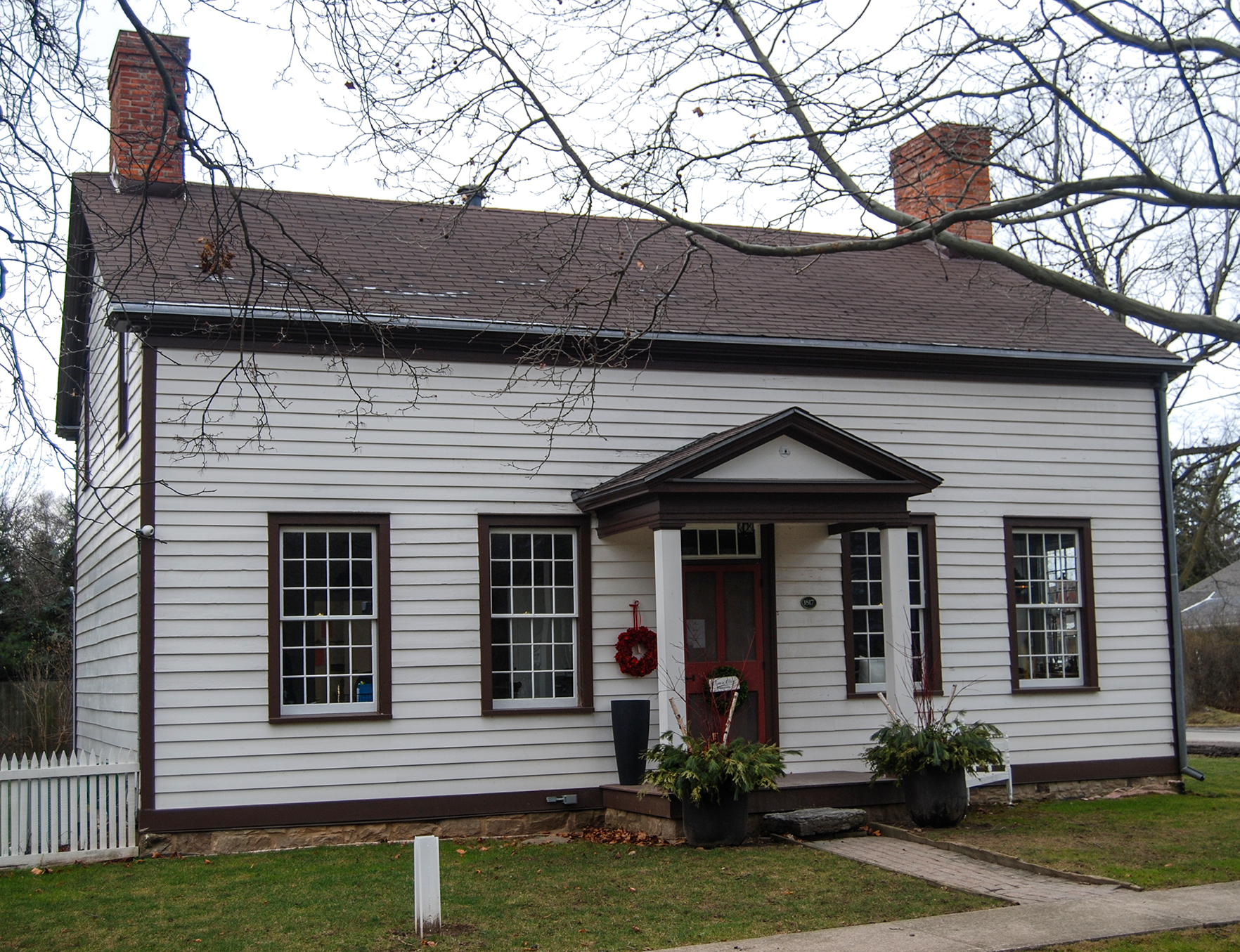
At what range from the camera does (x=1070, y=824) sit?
12180 mm

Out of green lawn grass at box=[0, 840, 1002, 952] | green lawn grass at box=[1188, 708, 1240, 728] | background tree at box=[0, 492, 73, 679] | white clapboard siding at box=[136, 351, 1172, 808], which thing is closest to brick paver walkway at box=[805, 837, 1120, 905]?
green lawn grass at box=[0, 840, 1002, 952]

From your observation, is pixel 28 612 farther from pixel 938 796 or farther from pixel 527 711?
pixel 938 796

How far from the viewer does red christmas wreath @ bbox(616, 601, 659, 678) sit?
1269 cm

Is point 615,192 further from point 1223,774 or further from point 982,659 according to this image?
point 1223,774

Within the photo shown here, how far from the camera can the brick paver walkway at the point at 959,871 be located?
8.91m

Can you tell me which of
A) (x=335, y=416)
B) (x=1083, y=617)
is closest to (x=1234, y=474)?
(x=1083, y=617)

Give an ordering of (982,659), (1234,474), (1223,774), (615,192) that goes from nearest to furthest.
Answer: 1. (615,192)
2. (982,659)
3. (1223,774)
4. (1234,474)

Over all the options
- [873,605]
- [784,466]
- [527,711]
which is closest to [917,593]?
[873,605]

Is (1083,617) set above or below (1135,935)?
above

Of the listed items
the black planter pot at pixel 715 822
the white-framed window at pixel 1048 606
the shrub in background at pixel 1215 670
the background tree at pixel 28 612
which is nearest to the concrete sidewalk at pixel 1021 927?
the black planter pot at pixel 715 822

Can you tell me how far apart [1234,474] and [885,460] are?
3264 centimetres

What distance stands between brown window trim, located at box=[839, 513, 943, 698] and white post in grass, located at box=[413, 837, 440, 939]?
6741 mm

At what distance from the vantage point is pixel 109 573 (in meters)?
13.8

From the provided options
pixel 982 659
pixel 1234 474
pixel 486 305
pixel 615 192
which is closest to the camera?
pixel 615 192
